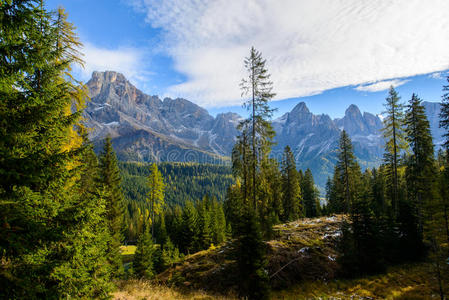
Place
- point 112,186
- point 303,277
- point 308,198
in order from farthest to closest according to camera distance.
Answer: point 308,198 < point 112,186 < point 303,277

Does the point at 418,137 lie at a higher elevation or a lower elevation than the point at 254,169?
higher

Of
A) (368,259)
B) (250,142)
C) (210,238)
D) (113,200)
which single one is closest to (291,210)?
(210,238)

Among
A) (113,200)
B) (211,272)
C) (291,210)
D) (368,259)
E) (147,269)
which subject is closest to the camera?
(211,272)

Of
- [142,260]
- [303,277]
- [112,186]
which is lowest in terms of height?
[142,260]

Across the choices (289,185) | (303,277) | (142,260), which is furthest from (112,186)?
(289,185)

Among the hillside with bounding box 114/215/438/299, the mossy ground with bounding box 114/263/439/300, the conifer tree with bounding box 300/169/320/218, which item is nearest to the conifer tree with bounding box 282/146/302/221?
the conifer tree with bounding box 300/169/320/218

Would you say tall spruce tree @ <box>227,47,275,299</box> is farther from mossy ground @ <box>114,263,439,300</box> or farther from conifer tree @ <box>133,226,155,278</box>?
conifer tree @ <box>133,226,155,278</box>

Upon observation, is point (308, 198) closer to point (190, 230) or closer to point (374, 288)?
point (190, 230)

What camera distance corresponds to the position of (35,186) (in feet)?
21.2

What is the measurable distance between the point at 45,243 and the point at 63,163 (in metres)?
2.28

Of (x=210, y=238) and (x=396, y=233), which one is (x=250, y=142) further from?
(x=210, y=238)

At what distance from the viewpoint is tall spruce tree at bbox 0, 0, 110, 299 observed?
16.7 ft

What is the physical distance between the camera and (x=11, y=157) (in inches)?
211

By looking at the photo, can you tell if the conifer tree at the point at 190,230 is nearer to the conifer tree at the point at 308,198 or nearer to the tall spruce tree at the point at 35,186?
the tall spruce tree at the point at 35,186
